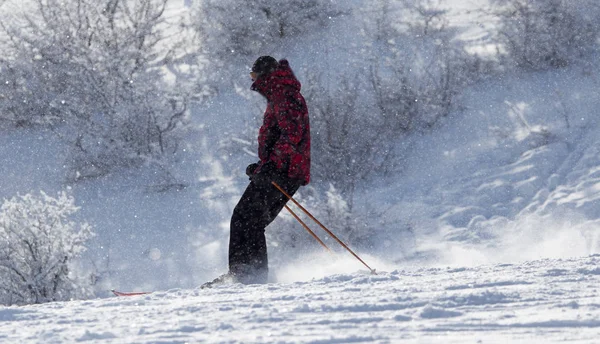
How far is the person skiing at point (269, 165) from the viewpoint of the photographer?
4016 mm

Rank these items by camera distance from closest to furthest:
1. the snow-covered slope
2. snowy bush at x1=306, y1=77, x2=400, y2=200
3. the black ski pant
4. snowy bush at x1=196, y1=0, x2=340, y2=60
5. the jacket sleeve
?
1. the jacket sleeve
2. the black ski pant
3. the snow-covered slope
4. snowy bush at x1=306, y1=77, x2=400, y2=200
5. snowy bush at x1=196, y1=0, x2=340, y2=60

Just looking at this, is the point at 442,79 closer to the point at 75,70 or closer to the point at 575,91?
the point at 575,91

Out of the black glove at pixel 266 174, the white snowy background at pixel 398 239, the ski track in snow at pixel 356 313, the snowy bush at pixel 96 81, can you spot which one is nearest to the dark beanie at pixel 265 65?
the black glove at pixel 266 174

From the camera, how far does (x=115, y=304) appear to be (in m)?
3.06

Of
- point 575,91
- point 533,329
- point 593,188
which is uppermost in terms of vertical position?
point 575,91

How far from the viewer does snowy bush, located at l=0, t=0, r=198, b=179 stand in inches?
334

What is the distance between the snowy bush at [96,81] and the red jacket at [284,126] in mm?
4371

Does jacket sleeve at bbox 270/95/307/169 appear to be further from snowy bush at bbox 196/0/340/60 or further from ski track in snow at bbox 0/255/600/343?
snowy bush at bbox 196/0/340/60

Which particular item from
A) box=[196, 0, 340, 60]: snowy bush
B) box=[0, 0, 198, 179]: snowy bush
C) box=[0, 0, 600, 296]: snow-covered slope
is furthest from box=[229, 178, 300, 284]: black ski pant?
box=[196, 0, 340, 60]: snowy bush

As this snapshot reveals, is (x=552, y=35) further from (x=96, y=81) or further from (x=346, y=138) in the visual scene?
(x=96, y=81)

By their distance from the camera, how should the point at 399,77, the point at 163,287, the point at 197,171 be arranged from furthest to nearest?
the point at 399,77 → the point at 197,171 → the point at 163,287

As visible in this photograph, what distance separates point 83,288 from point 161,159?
271 centimetres

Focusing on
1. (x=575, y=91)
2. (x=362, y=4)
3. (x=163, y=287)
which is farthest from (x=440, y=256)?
(x=362, y=4)

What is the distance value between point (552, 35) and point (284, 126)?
6.16 metres
